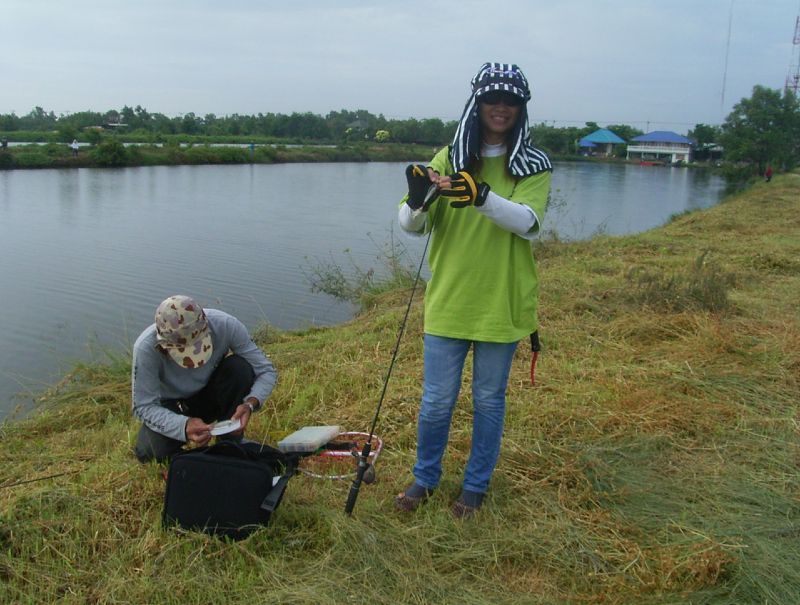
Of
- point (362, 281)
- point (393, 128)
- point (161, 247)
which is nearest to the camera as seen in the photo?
point (362, 281)

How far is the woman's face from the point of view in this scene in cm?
205

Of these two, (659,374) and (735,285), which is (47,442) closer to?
(659,374)

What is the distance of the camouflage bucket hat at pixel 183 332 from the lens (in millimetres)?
2273

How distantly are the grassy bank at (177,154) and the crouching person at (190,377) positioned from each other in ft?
84.7

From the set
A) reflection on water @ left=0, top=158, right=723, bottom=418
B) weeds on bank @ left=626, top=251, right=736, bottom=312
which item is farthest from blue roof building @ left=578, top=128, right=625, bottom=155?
weeds on bank @ left=626, top=251, right=736, bottom=312

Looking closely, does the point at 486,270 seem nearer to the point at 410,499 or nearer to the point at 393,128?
the point at 410,499

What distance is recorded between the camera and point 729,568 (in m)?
1.84

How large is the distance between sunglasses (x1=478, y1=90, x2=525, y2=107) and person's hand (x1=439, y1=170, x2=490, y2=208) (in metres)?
0.28

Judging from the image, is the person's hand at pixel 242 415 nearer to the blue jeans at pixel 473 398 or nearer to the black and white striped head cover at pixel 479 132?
the blue jeans at pixel 473 398

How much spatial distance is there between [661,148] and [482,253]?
7265 centimetres

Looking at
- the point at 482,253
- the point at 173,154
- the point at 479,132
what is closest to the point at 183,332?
the point at 482,253

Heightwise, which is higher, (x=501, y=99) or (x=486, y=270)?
(x=501, y=99)

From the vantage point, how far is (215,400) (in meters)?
2.62

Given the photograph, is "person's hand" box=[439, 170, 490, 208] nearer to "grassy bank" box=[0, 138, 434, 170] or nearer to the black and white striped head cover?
the black and white striped head cover
